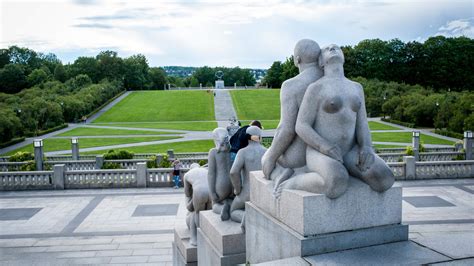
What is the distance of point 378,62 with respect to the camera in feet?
328

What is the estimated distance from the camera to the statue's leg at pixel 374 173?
5758mm

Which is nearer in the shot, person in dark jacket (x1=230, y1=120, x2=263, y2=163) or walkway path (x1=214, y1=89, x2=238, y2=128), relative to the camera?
person in dark jacket (x1=230, y1=120, x2=263, y2=163)

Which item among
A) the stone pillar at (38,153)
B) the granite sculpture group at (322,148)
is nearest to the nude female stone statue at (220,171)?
the granite sculpture group at (322,148)

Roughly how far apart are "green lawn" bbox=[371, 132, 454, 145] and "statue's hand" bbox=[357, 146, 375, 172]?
122 feet

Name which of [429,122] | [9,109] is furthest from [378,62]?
[9,109]

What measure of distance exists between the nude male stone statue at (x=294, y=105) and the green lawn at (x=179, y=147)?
1169 inches

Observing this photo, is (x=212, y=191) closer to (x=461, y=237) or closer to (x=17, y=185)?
(x=461, y=237)

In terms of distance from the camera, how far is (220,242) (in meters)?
7.46

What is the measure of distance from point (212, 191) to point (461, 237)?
4004 mm

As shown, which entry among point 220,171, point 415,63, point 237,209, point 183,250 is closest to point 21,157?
point 183,250

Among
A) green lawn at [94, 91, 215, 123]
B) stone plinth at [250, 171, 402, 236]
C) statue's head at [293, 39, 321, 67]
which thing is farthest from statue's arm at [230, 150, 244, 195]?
green lawn at [94, 91, 215, 123]

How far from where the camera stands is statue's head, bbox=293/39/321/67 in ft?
20.5

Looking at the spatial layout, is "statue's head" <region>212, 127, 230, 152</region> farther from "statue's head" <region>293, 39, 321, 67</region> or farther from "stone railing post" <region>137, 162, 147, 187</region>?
"stone railing post" <region>137, 162, 147, 187</region>

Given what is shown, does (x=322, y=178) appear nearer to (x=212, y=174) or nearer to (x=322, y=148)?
(x=322, y=148)
